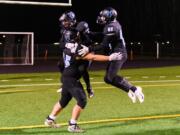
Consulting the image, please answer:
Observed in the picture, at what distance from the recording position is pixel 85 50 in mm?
8344

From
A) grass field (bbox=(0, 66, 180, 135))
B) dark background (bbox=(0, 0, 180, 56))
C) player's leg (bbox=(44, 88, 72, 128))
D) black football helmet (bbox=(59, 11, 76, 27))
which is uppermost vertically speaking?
dark background (bbox=(0, 0, 180, 56))

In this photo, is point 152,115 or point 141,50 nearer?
point 152,115

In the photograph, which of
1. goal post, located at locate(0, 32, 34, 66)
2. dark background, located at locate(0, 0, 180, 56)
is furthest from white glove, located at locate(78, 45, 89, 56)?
dark background, located at locate(0, 0, 180, 56)

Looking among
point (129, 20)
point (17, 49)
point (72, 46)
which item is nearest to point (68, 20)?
point (72, 46)

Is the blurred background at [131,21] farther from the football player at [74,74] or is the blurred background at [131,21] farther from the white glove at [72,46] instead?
the white glove at [72,46]

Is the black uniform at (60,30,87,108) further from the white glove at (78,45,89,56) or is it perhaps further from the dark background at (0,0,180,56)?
the dark background at (0,0,180,56)

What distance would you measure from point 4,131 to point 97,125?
1.66 meters

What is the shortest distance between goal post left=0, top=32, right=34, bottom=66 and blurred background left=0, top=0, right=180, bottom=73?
50.3ft

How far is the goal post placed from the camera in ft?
114

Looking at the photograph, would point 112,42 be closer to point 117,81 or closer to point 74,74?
point 117,81

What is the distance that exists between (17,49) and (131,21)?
2442 cm

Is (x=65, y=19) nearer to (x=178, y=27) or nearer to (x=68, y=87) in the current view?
(x=68, y=87)

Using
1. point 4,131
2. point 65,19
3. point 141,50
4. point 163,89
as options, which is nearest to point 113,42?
point 65,19

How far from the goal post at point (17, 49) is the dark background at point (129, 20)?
54.6ft
